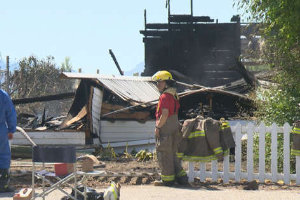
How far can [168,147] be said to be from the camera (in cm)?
1094

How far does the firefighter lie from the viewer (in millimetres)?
10867

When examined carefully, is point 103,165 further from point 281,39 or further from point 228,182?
point 281,39

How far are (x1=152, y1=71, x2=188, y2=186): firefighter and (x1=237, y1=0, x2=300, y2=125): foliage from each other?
2.89 m

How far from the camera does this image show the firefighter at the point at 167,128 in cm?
1087

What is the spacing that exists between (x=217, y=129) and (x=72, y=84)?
92.7 ft

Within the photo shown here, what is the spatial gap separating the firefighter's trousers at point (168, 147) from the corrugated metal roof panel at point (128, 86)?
282 inches

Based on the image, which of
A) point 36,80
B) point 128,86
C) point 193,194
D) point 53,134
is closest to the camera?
point 193,194

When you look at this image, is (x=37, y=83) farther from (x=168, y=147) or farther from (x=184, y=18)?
(x=168, y=147)

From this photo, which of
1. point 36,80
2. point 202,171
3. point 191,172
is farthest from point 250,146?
point 36,80

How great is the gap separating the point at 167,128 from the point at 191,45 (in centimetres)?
1969

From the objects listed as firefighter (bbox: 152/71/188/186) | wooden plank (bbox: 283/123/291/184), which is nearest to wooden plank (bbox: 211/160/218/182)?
firefighter (bbox: 152/71/188/186)

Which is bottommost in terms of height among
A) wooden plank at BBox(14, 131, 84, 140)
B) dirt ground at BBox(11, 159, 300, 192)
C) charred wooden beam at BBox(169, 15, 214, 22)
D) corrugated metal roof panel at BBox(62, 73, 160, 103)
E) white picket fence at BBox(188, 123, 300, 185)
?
wooden plank at BBox(14, 131, 84, 140)

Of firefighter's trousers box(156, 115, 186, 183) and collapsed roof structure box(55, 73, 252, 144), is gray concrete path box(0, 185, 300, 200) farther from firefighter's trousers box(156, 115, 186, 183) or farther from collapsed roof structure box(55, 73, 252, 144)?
collapsed roof structure box(55, 73, 252, 144)

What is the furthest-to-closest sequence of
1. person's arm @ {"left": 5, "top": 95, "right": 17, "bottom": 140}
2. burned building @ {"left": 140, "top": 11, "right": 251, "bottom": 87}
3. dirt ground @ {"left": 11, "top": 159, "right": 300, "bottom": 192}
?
burned building @ {"left": 140, "top": 11, "right": 251, "bottom": 87} < dirt ground @ {"left": 11, "top": 159, "right": 300, "bottom": 192} < person's arm @ {"left": 5, "top": 95, "right": 17, "bottom": 140}
